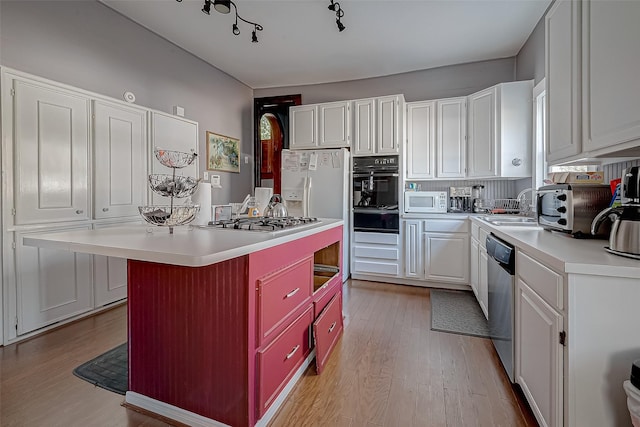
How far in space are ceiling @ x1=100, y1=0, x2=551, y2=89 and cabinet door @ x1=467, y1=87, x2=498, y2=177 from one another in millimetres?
633

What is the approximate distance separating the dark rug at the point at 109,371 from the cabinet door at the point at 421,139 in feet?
11.5

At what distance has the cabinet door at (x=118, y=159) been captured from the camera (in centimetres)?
267

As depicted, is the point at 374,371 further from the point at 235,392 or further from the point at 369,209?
the point at 369,209

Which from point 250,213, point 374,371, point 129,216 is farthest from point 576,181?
point 129,216

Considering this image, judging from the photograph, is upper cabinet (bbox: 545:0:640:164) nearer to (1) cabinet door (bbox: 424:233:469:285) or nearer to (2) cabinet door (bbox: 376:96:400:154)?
(1) cabinet door (bbox: 424:233:469:285)

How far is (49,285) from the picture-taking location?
238 centimetres

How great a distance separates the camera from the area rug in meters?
2.51

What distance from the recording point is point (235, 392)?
129 centimetres

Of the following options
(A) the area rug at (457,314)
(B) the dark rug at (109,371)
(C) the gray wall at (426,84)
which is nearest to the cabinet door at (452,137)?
(C) the gray wall at (426,84)

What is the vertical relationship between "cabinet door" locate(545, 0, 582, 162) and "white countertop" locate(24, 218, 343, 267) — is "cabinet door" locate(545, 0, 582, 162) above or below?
above

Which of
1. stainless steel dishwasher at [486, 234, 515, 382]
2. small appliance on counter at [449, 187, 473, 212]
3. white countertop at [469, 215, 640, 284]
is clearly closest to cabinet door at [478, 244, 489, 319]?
stainless steel dishwasher at [486, 234, 515, 382]

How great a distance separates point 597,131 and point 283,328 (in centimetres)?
177

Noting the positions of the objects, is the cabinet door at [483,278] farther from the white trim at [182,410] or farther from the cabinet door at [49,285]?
the cabinet door at [49,285]

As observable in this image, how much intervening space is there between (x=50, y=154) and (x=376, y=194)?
3.22m
